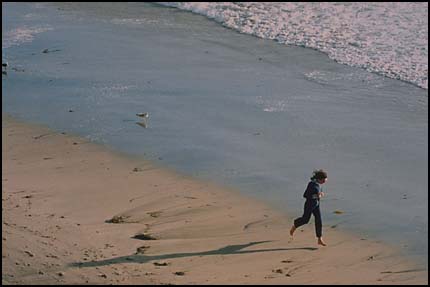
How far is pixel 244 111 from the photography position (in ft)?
45.4

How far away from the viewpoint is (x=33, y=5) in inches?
955

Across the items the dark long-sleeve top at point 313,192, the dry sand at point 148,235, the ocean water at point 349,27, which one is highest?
the ocean water at point 349,27

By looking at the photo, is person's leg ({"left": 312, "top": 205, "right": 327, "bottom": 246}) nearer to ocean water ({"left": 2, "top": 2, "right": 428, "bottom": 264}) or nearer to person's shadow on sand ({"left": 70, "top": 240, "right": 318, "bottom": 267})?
person's shadow on sand ({"left": 70, "top": 240, "right": 318, "bottom": 267})

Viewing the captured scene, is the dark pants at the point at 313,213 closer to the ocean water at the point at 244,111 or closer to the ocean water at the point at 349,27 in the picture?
the ocean water at the point at 244,111

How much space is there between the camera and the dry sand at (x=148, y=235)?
797 centimetres

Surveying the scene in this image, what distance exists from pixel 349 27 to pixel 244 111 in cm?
809

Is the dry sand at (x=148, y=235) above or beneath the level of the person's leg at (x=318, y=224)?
beneath

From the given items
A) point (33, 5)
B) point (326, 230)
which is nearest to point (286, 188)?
point (326, 230)

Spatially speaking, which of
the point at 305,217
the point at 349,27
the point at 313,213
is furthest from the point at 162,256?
the point at 349,27

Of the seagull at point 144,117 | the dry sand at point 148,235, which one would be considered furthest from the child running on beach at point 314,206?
the seagull at point 144,117

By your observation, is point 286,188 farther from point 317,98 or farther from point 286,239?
point 317,98

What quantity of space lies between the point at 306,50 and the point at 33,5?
9.50 m

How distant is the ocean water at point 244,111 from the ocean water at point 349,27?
0.58 meters

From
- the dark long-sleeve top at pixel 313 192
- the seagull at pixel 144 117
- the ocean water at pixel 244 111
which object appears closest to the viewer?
the dark long-sleeve top at pixel 313 192
